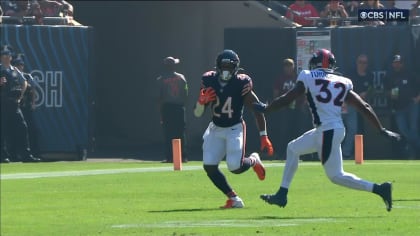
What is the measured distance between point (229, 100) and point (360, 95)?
11.1 metres

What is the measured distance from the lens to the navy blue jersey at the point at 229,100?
16.8m

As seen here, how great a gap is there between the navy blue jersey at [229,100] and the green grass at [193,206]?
1126 millimetres

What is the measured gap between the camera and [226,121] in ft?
55.0

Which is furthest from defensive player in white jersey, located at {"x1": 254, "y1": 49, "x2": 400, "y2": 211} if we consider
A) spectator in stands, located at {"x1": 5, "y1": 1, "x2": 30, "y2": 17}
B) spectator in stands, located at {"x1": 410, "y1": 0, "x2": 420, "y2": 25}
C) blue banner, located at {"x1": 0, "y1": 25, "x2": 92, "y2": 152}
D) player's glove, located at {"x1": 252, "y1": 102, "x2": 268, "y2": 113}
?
spectator in stands, located at {"x1": 5, "y1": 1, "x2": 30, "y2": 17}

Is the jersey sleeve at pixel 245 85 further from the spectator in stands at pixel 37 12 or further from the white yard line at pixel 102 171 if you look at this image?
the spectator in stands at pixel 37 12

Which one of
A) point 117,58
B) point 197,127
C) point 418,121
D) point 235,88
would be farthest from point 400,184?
point 117,58

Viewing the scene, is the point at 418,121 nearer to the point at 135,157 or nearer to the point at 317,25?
the point at 317,25

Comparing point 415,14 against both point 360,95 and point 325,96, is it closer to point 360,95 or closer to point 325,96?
point 360,95

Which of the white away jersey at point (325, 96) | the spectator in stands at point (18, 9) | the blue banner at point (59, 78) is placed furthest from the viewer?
the spectator in stands at point (18, 9)

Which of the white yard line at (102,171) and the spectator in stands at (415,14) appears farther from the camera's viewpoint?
the spectator in stands at (415,14)

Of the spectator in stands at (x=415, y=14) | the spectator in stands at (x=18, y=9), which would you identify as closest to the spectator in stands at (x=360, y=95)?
the spectator in stands at (x=415, y=14)

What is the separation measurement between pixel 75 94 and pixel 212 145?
11610mm

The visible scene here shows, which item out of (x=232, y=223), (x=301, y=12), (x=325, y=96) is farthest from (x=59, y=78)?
(x=232, y=223)

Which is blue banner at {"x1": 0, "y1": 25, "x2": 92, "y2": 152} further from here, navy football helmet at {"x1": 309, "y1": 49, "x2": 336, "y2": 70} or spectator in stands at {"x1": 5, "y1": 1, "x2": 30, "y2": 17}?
navy football helmet at {"x1": 309, "y1": 49, "x2": 336, "y2": 70}
